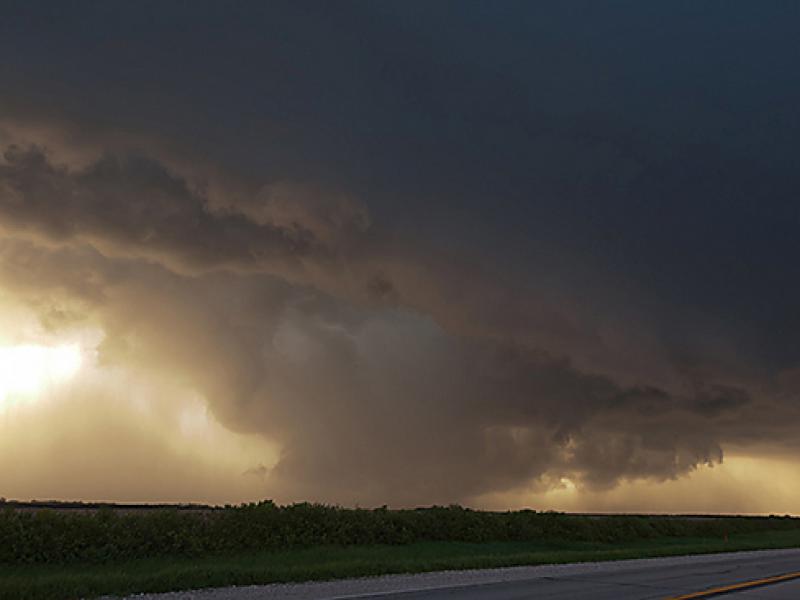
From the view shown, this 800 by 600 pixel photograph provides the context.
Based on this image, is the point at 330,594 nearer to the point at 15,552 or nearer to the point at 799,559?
the point at 15,552

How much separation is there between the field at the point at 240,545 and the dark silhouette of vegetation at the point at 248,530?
43mm

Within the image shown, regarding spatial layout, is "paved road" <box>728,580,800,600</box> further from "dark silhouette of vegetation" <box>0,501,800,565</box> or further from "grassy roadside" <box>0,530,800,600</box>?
"dark silhouette of vegetation" <box>0,501,800,565</box>

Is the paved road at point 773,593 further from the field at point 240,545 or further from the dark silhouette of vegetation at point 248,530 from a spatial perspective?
the dark silhouette of vegetation at point 248,530

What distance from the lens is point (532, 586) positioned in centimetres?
1944

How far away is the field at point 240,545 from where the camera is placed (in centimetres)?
2061

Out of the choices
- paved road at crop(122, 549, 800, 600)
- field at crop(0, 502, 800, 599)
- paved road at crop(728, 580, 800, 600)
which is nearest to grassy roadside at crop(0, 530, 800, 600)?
field at crop(0, 502, 800, 599)

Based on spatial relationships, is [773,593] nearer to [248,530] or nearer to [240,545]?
[240,545]

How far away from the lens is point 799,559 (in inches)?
1273

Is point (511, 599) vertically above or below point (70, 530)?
below

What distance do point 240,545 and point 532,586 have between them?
13.7m

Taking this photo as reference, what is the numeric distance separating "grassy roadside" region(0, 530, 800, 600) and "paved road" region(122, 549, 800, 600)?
124cm

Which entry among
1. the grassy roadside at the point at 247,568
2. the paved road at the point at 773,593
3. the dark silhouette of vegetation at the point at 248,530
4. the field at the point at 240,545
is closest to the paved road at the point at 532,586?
the paved road at the point at 773,593

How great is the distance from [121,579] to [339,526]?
15.5m

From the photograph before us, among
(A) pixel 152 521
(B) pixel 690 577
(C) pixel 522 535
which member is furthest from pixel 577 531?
(A) pixel 152 521
